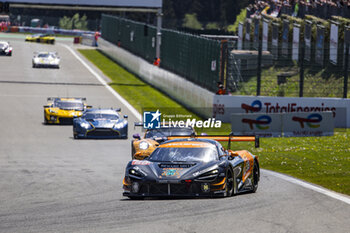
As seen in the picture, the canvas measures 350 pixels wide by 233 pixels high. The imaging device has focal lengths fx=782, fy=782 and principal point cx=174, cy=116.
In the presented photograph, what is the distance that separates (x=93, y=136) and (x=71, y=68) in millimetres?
33054

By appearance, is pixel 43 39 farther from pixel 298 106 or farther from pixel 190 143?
pixel 190 143

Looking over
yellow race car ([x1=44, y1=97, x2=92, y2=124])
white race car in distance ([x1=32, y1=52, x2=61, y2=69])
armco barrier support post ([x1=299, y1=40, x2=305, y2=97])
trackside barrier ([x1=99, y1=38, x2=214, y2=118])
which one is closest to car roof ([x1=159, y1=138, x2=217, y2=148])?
armco barrier support post ([x1=299, y1=40, x2=305, y2=97])

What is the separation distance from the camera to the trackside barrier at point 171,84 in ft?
115

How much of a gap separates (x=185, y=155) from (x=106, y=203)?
6.47 feet

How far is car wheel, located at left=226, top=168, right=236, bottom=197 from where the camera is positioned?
13.5 metres

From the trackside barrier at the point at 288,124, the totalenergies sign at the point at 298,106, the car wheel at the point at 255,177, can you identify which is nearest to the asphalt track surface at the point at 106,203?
the car wheel at the point at 255,177

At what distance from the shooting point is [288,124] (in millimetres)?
27859

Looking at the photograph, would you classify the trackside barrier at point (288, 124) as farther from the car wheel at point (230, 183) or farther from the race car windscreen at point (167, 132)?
Result: the car wheel at point (230, 183)

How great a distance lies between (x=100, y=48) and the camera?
272 feet

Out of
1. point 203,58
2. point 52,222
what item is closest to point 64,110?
point 203,58

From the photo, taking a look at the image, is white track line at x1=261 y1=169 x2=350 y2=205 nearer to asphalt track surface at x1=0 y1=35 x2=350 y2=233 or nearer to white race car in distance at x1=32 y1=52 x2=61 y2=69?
asphalt track surface at x1=0 y1=35 x2=350 y2=233

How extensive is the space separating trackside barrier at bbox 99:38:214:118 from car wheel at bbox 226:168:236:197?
775 inches

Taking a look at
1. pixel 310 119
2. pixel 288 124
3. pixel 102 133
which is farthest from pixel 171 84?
pixel 310 119

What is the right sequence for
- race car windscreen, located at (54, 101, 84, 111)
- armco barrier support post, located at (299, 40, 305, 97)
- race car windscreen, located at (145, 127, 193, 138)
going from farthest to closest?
race car windscreen, located at (54, 101, 84, 111) < armco barrier support post, located at (299, 40, 305, 97) < race car windscreen, located at (145, 127, 193, 138)
